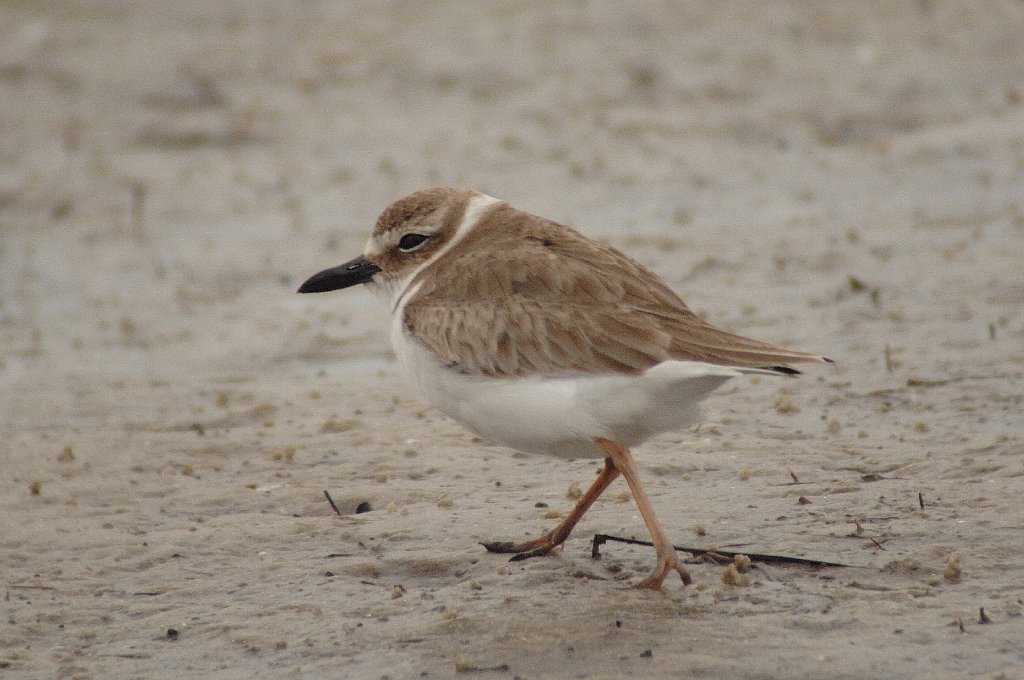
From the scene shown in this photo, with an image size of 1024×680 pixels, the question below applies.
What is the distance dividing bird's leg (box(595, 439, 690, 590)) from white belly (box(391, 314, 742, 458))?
53 millimetres

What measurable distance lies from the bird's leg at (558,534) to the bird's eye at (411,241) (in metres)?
1.28

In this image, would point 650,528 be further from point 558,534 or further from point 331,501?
point 331,501

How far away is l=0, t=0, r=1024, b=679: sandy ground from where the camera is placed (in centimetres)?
504

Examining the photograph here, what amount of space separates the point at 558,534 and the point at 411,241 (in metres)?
1.46

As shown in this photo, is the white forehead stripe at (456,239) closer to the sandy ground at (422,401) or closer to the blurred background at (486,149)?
the sandy ground at (422,401)

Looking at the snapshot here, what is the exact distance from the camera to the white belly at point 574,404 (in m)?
5.14

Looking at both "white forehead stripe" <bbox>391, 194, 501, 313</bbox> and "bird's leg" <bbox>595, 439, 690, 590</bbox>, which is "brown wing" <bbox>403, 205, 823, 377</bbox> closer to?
"white forehead stripe" <bbox>391, 194, 501, 313</bbox>

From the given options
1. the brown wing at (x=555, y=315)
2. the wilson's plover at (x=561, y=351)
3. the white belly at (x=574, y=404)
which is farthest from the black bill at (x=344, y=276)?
the white belly at (x=574, y=404)

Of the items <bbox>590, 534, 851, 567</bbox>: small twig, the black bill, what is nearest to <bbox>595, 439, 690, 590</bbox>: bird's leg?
<bbox>590, 534, 851, 567</bbox>: small twig

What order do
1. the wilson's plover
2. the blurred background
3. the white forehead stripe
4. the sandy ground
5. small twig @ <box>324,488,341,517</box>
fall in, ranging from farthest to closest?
the blurred background, small twig @ <box>324,488,341,517</box>, the white forehead stripe, the wilson's plover, the sandy ground

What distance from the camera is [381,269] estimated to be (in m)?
6.28

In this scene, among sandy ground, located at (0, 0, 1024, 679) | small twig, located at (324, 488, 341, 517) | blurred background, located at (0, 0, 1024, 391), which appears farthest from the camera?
Result: blurred background, located at (0, 0, 1024, 391)

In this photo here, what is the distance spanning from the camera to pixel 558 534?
5688mm

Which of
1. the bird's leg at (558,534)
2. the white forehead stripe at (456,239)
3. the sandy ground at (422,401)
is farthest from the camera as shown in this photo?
the white forehead stripe at (456,239)
